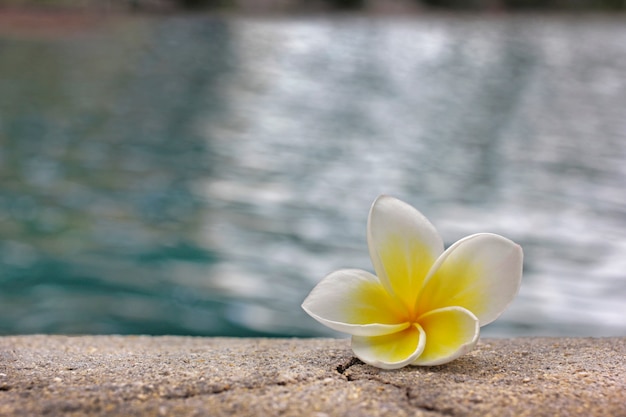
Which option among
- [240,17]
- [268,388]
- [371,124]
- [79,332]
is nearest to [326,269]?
[79,332]

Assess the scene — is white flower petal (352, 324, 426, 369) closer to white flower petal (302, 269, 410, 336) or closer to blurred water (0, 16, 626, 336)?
white flower petal (302, 269, 410, 336)

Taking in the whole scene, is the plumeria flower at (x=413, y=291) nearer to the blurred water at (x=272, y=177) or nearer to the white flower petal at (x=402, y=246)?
the white flower petal at (x=402, y=246)

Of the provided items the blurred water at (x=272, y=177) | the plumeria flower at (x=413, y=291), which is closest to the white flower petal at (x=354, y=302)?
the plumeria flower at (x=413, y=291)

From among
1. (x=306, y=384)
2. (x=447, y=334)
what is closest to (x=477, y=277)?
(x=447, y=334)

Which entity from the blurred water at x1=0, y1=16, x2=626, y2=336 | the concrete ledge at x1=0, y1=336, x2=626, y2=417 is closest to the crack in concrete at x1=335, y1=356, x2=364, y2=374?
the concrete ledge at x1=0, y1=336, x2=626, y2=417

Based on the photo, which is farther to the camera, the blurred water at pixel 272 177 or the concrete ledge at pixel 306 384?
the blurred water at pixel 272 177

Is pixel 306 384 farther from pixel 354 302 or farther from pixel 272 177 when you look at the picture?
pixel 272 177
